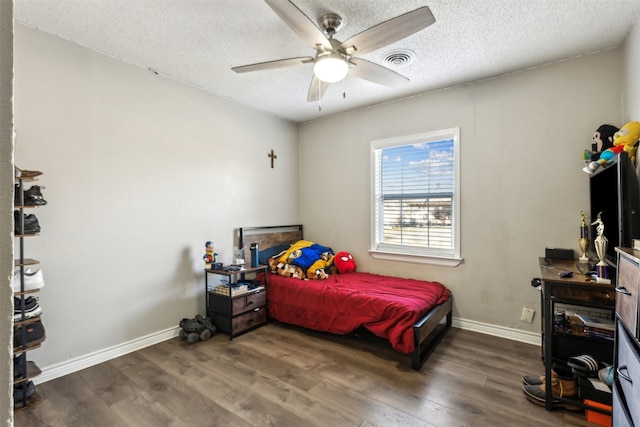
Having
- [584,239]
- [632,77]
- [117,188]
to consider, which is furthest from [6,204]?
[632,77]

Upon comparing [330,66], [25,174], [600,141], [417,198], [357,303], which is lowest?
[357,303]

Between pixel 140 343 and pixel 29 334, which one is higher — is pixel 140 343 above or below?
below

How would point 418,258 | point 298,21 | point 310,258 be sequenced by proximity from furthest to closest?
point 310,258 < point 418,258 < point 298,21

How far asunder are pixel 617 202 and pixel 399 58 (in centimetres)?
182

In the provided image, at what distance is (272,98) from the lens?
3453mm

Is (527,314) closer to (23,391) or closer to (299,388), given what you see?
(299,388)

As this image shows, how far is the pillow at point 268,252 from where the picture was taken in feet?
12.3

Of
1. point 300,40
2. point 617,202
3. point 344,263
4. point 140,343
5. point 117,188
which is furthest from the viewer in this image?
point 344,263

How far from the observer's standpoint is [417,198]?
3.46m

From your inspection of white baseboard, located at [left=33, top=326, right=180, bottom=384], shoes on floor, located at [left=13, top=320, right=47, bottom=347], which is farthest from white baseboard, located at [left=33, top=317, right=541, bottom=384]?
shoes on floor, located at [left=13, top=320, right=47, bottom=347]

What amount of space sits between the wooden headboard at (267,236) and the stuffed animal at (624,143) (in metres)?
3.22

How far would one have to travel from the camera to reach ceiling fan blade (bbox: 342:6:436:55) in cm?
156

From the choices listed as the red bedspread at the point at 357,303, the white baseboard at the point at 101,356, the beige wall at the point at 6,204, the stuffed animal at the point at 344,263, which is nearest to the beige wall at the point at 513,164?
the stuffed animal at the point at 344,263

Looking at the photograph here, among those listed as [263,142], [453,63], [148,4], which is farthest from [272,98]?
[453,63]
